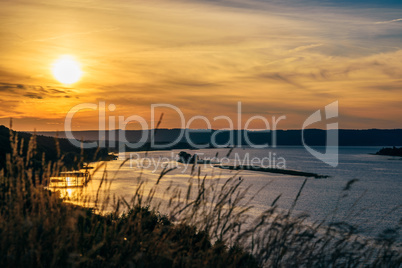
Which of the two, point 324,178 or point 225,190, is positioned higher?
point 225,190

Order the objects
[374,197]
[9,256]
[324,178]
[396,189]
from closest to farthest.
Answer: [9,256] < [374,197] < [396,189] < [324,178]

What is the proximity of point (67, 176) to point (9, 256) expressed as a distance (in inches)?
81.3

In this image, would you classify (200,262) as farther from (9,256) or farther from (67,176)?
(67,176)

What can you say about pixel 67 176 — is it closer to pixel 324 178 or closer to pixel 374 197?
pixel 374 197

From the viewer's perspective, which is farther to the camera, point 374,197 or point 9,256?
point 374,197

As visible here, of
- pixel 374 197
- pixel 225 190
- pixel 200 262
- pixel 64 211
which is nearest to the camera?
pixel 200 262

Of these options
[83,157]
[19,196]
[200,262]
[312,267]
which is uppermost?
[83,157]

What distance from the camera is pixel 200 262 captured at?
416 cm

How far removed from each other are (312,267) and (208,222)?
149cm

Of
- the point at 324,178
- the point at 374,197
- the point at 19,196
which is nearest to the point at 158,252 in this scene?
the point at 19,196

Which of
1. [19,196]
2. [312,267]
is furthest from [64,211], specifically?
[312,267]

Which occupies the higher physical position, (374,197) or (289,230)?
(289,230)

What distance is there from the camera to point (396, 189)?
85562 mm

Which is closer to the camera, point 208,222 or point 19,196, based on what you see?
point 19,196
